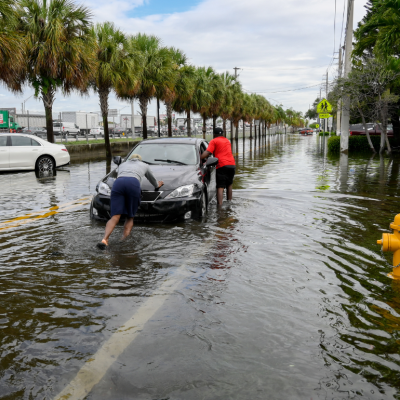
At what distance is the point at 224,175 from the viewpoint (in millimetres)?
9539

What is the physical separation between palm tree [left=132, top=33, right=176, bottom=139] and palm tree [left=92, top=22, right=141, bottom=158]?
103 inches

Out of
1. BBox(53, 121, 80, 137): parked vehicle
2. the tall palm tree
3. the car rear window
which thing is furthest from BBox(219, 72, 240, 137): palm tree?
the car rear window

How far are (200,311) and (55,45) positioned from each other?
746 inches

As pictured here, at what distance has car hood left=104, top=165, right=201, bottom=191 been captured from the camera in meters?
7.57

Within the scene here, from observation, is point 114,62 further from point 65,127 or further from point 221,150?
point 65,127

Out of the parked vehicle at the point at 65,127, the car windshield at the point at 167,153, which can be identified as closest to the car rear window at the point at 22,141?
the car windshield at the point at 167,153

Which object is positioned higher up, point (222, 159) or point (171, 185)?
point (222, 159)

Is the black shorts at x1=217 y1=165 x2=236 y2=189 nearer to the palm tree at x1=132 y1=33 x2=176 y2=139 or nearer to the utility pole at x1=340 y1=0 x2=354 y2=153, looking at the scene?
the utility pole at x1=340 y1=0 x2=354 y2=153

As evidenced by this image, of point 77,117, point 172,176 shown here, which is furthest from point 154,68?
point 77,117

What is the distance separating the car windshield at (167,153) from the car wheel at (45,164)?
8.39m

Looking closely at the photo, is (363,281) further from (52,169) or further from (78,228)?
(52,169)

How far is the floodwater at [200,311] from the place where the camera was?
2.89 m

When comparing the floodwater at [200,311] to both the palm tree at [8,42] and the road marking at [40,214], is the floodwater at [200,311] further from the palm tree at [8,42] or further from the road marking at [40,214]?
the palm tree at [8,42]

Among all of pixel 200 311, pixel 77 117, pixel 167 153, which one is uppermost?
pixel 77 117
